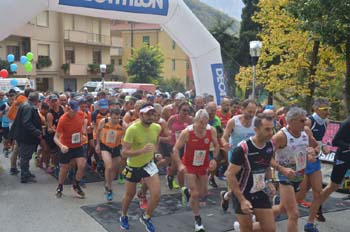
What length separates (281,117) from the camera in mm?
8836

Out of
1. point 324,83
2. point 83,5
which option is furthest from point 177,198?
point 324,83

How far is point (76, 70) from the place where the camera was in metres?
41.1

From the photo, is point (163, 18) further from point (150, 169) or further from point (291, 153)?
point (291, 153)

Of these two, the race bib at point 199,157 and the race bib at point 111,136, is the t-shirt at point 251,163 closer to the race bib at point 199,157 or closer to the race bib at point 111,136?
the race bib at point 199,157

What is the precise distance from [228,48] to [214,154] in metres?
19.4

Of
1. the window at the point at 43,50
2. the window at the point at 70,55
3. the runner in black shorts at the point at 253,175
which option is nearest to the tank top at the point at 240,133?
the runner in black shorts at the point at 253,175

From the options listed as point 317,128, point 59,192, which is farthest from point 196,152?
point 59,192

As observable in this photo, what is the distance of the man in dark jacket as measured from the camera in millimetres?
8406

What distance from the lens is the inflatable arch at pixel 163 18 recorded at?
877 centimetres

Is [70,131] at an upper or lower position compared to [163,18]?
lower

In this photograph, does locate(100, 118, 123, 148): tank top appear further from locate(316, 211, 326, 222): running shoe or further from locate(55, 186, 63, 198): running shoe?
locate(316, 211, 326, 222): running shoe

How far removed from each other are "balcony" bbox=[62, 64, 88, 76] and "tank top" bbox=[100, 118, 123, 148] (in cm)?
3428

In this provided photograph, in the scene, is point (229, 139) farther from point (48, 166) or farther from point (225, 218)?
point (48, 166)

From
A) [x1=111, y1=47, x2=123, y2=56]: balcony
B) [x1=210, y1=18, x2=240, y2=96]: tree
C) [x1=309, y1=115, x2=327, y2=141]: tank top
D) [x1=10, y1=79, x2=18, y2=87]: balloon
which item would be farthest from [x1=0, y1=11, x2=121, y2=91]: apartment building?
[x1=309, y1=115, x2=327, y2=141]: tank top
